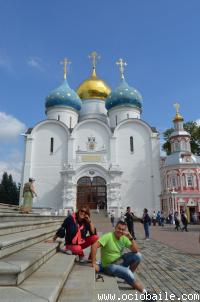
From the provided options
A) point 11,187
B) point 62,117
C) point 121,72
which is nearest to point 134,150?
point 62,117

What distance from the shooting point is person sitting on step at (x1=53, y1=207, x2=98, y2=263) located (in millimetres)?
5801

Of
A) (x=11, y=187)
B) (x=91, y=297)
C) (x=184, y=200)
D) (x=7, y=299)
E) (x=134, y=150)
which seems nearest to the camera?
(x=7, y=299)

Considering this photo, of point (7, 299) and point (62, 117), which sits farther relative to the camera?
point (62, 117)

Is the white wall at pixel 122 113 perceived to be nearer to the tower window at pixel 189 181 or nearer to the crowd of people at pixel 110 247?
the tower window at pixel 189 181

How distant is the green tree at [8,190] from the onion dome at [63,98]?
20.5 metres

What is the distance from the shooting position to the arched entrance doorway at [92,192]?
31375 mm

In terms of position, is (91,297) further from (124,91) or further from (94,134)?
(124,91)

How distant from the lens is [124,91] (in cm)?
3650

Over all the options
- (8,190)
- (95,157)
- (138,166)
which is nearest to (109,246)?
(95,157)

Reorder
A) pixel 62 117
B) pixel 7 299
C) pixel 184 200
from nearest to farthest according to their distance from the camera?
1. pixel 7 299
2. pixel 184 200
3. pixel 62 117

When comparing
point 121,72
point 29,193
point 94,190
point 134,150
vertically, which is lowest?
point 29,193

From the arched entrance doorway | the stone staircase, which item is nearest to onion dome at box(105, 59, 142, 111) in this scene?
the arched entrance doorway

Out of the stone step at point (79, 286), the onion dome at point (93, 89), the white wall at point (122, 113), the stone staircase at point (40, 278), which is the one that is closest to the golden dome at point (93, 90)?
the onion dome at point (93, 89)

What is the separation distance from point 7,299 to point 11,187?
5196 cm
